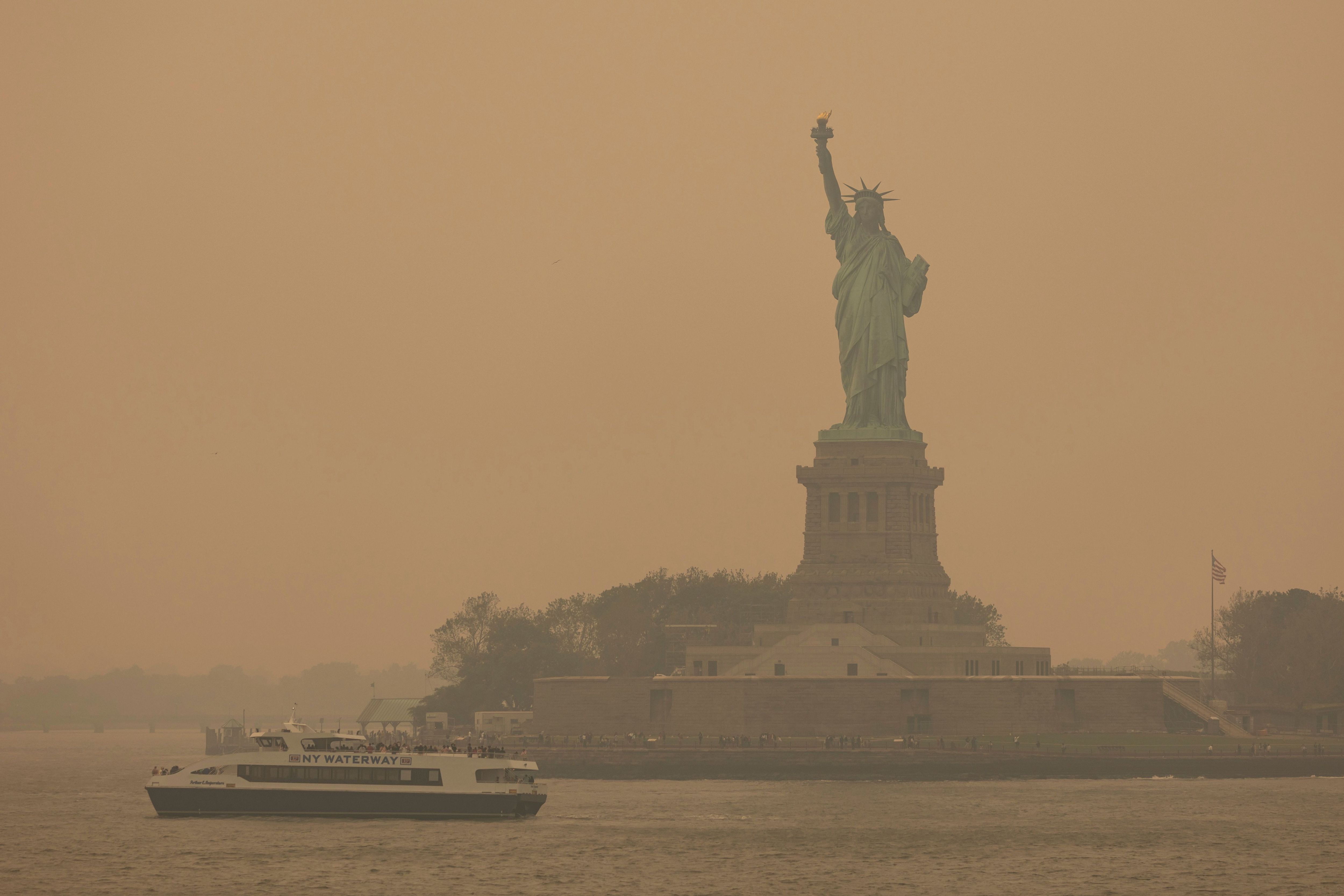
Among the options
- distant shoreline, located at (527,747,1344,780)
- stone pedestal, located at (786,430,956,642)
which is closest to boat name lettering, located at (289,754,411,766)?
distant shoreline, located at (527,747,1344,780)

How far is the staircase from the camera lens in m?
142

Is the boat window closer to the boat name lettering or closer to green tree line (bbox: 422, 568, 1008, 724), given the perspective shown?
the boat name lettering

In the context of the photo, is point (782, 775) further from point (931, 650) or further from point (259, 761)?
point (259, 761)

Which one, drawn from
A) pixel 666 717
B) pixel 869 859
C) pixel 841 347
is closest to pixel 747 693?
pixel 666 717

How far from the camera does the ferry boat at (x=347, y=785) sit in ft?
342

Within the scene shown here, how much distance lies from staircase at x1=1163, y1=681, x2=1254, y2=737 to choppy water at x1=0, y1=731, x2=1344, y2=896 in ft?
64.6

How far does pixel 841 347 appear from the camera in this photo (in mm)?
154875

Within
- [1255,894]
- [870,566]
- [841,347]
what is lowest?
[1255,894]

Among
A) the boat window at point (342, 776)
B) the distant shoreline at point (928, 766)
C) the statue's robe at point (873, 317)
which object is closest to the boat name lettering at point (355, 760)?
the boat window at point (342, 776)

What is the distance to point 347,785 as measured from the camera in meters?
105

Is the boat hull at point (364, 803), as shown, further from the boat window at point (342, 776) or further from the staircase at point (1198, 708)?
the staircase at point (1198, 708)

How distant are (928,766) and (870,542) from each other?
2219cm

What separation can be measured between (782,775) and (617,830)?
105 feet

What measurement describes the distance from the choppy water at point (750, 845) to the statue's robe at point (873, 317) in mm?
36135
